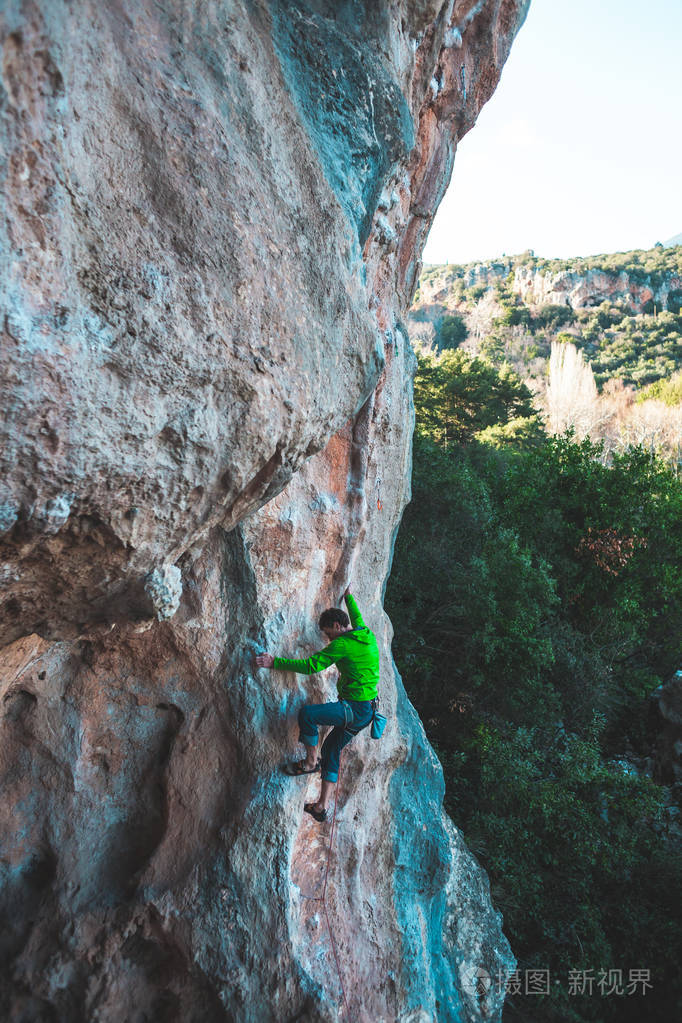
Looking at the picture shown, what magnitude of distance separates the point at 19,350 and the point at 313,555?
3309 mm

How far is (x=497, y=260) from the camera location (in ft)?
212

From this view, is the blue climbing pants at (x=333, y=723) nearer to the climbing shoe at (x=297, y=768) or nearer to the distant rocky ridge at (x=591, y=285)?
the climbing shoe at (x=297, y=768)

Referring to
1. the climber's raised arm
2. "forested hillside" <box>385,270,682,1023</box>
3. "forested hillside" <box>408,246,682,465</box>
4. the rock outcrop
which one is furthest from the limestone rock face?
the rock outcrop

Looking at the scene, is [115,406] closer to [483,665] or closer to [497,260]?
[483,665]

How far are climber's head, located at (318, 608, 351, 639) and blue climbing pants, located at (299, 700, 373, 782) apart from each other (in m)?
0.53

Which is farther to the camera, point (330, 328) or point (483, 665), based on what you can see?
point (483, 665)

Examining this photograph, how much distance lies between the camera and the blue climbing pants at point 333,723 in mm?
5066

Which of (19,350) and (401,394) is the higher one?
(19,350)

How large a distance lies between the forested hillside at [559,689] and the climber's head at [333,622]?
5174mm

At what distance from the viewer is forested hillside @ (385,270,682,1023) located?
29.7ft

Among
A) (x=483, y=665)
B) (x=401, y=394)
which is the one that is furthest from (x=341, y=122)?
(x=483, y=665)

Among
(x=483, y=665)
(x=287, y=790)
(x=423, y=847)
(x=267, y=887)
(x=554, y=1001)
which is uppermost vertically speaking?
(x=287, y=790)

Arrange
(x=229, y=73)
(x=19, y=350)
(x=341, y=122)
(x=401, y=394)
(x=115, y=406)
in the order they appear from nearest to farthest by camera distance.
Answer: (x=19, y=350) → (x=115, y=406) → (x=229, y=73) → (x=341, y=122) → (x=401, y=394)

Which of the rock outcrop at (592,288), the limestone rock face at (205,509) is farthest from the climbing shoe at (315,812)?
the rock outcrop at (592,288)
